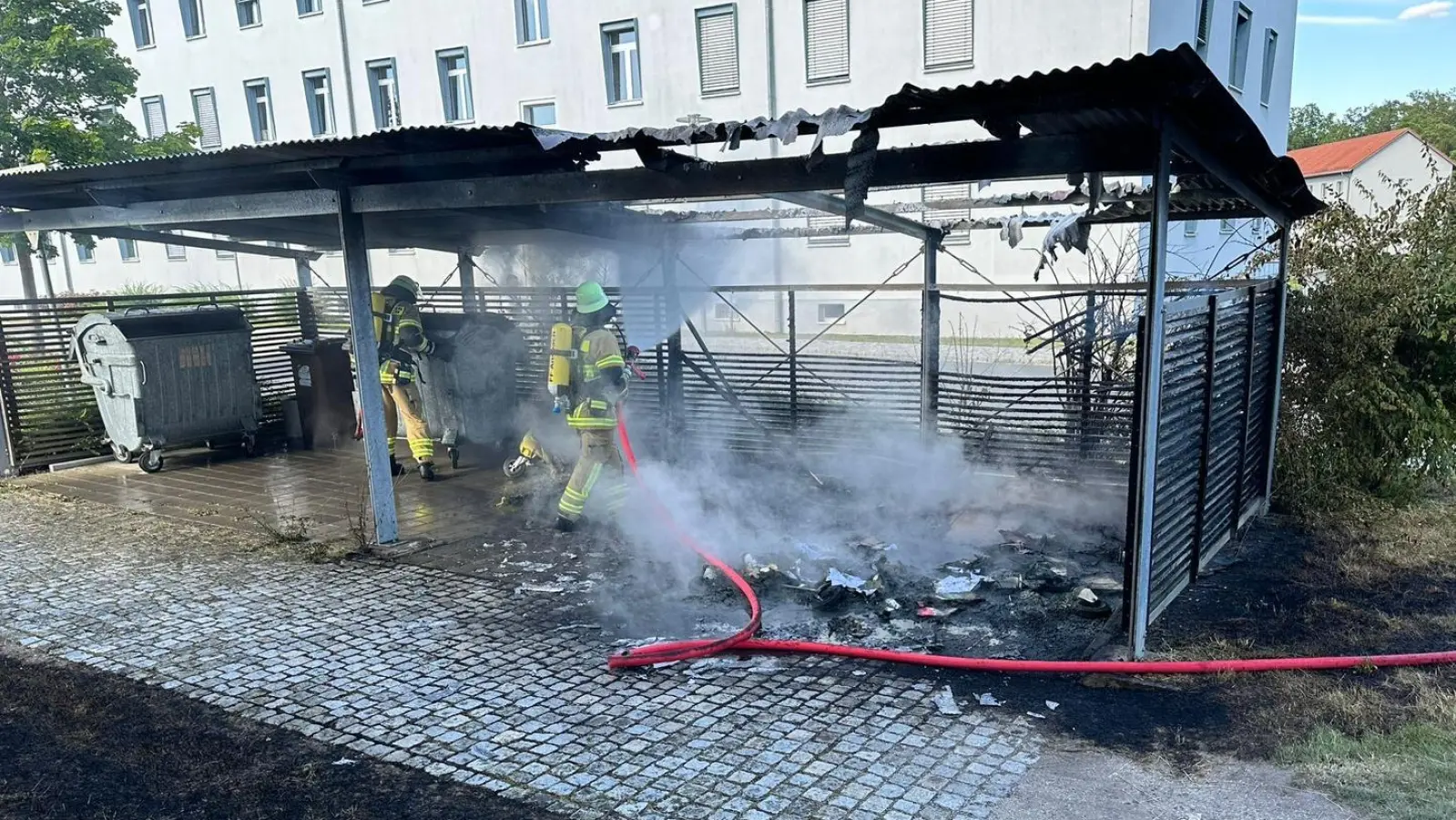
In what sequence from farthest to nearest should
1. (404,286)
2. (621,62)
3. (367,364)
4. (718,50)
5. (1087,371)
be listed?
(621,62) < (718,50) < (404,286) < (1087,371) < (367,364)

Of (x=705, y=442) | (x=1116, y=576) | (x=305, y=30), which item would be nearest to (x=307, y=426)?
(x=705, y=442)

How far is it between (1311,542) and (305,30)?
91.5ft

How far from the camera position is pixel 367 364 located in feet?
21.7

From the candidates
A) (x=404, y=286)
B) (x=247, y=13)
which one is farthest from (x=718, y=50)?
(x=247, y=13)

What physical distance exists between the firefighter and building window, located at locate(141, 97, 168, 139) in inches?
1039

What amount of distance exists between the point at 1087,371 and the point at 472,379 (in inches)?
242

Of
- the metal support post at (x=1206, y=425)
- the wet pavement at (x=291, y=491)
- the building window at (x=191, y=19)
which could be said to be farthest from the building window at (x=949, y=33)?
the building window at (x=191, y=19)

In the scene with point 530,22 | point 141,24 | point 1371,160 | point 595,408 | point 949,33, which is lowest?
point 595,408

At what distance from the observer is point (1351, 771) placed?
3416mm

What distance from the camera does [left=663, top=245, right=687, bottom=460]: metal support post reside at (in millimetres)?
9398

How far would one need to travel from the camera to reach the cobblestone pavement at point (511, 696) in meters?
3.46

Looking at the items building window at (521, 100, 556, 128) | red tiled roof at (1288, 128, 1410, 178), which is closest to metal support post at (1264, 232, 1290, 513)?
building window at (521, 100, 556, 128)

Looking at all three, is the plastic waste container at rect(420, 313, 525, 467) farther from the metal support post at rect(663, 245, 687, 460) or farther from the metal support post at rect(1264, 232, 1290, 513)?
the metal support post at rect(1264, 232, 1290, 513)

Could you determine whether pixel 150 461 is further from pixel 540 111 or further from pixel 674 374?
pixel 540 111
